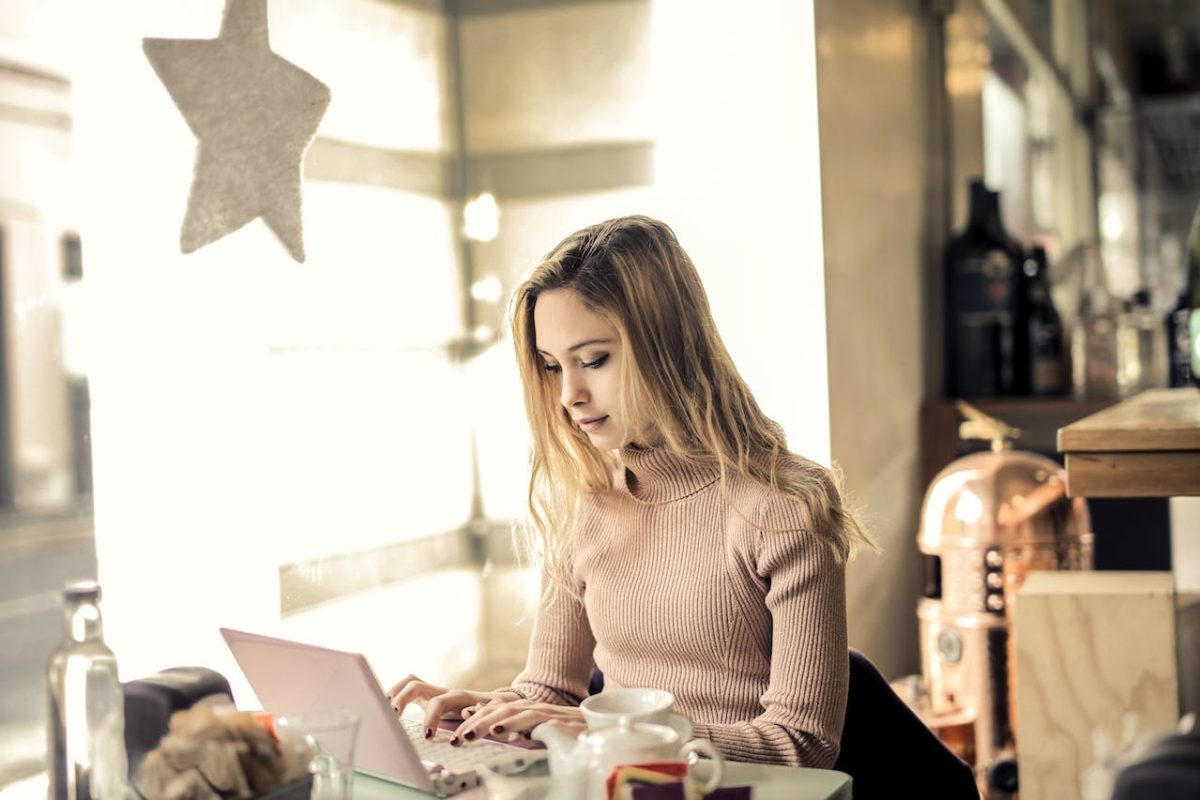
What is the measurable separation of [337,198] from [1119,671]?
4.48 feet

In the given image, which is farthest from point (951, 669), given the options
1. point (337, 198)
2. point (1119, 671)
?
point (337, 198)

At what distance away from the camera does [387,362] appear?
78.7 inches

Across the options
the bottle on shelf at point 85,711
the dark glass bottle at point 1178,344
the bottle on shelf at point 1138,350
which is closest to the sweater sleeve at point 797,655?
the bottle on shelf at point 85,711

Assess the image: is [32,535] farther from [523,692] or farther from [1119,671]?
[1119,671]

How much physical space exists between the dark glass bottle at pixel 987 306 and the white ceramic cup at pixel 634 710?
1.98 meters

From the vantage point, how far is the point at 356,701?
44.4 inches

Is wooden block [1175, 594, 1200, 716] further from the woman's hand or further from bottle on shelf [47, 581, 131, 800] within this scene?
bottle on shelf [47, 581, 131, 800]

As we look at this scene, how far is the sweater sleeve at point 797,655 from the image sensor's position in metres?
1.34

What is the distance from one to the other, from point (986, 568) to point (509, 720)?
4.29 feet

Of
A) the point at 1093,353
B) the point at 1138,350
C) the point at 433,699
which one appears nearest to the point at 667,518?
the point at 433,699

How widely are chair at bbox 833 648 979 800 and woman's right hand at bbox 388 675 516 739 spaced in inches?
16.6

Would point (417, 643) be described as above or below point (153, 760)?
below

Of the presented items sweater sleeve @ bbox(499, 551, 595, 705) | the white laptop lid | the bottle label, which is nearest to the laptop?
the white laptop lid

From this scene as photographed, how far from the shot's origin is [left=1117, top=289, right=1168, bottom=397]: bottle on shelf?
309 centimetres
